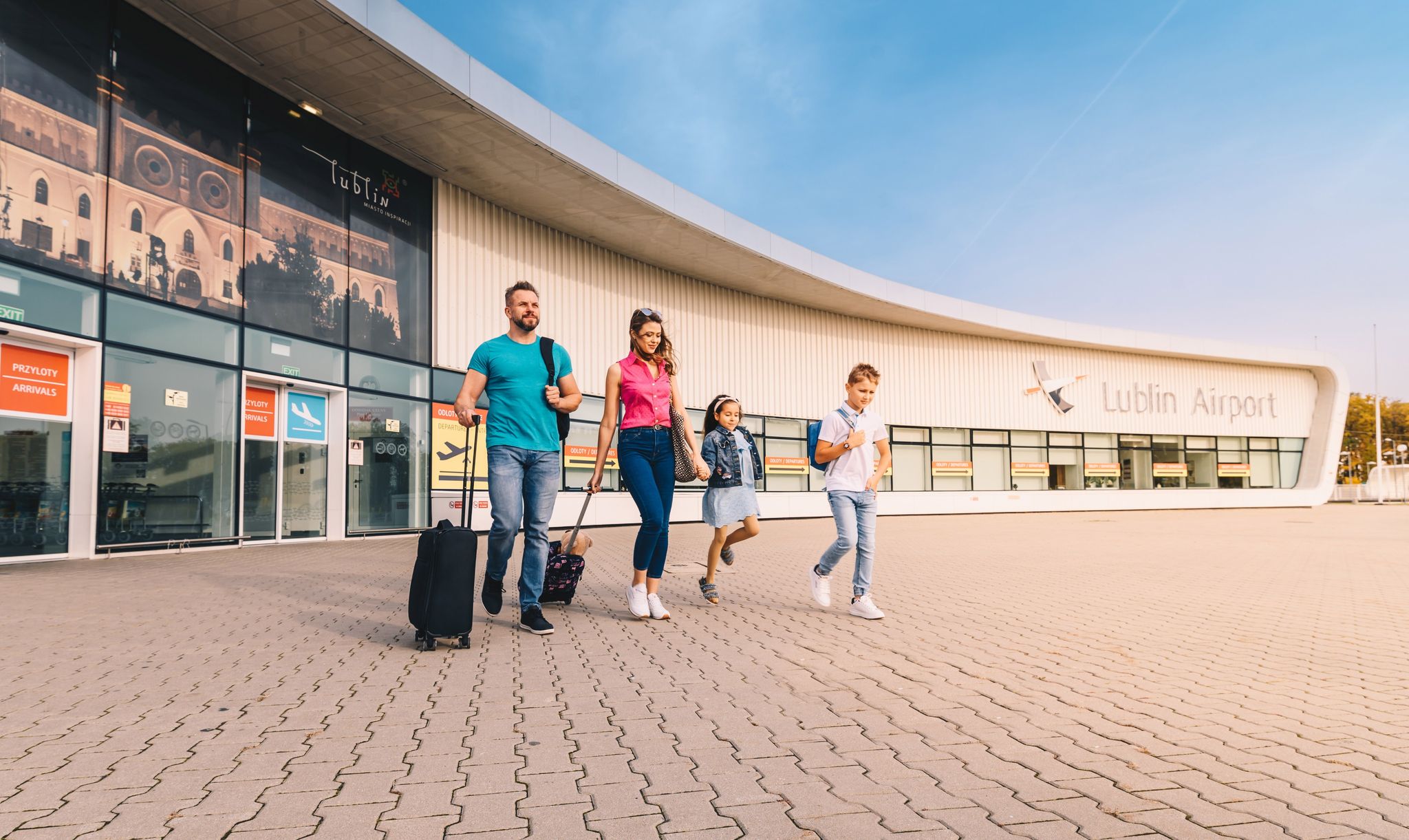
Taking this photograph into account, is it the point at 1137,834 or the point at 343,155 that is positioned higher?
the point at 343,155

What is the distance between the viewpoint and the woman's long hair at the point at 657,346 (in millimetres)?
5777

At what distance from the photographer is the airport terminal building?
9805mm

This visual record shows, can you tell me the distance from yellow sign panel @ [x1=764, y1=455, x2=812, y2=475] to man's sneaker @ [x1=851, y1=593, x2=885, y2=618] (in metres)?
16.8

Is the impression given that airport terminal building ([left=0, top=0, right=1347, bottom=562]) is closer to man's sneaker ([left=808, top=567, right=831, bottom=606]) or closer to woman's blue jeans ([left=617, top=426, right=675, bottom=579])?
woman's blue jeans ([left=617, top=426, right=675, bottom=579])

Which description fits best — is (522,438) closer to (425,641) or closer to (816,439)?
(425,641)

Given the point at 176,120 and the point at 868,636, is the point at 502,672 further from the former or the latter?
the point at 176,120

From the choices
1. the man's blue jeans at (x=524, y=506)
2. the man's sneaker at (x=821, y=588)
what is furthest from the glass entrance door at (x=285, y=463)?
the man's sneaker at (x=821, y=588)

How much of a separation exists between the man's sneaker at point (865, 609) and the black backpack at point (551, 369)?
Answer: 2436 mm

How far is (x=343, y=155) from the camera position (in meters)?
14.2

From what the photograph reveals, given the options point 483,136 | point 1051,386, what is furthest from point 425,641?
point 1051,386

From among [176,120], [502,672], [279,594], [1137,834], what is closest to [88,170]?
[176,120]

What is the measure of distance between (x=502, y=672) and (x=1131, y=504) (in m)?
32.0

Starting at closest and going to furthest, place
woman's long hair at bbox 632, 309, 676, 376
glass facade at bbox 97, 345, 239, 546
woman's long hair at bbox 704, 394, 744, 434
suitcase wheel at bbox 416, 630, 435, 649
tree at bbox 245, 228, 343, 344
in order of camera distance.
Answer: suitcase wheel at bbox 416, 630, 435, 649
woman's long hair at bbox 632, 309, 676, 376
woman's long hair at bbox 704, 394, 744, 434
glass facade at bbox 97, 345, 239, 546
tree at bbox 245, 228, 343, 344

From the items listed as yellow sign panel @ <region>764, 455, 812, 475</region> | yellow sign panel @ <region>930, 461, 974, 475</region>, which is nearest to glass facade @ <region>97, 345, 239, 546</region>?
yellow sign panel @ <region>764, 455, 812, 475</region>
